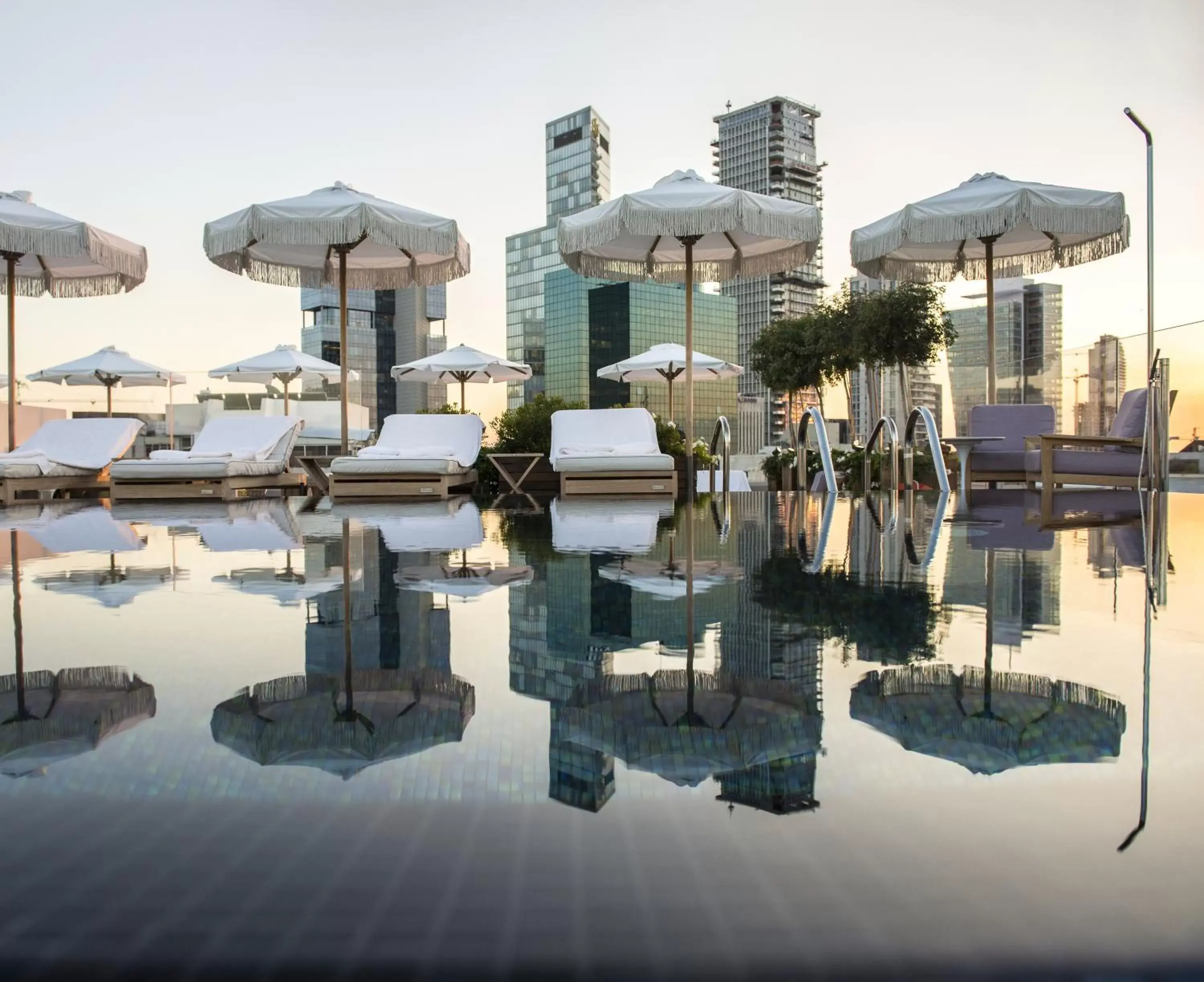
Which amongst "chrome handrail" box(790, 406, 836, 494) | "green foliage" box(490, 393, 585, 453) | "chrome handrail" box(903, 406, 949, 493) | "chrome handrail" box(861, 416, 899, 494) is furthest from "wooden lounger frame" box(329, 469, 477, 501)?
"chrome handrail" box(903, 406, 949, 493)

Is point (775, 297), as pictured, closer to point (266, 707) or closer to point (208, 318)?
point (208, 318)

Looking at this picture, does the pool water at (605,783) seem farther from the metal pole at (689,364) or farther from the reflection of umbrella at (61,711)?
the metal pole at (689,364)

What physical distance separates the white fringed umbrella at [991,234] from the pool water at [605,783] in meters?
6.45

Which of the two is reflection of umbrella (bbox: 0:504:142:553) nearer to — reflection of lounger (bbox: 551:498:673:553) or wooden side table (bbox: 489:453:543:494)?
reflection of lounger (bbox: 551:498:673:553)

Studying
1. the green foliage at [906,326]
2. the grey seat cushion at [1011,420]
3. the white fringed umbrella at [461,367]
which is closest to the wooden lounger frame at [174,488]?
the white fringed umbrella at [461,367]

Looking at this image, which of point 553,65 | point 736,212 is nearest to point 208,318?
point 553,65

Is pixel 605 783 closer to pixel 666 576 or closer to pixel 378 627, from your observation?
pixel 378 627

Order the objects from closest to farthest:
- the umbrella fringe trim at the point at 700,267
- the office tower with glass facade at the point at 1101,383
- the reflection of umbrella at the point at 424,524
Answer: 1. the reflection of umbrella at the point at 424,524
2. the umbrella fringe trim at the point at 700,267
3. the office tower with glass facade at the point at 1101,383

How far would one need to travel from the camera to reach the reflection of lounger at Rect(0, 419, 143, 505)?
826 centimetres

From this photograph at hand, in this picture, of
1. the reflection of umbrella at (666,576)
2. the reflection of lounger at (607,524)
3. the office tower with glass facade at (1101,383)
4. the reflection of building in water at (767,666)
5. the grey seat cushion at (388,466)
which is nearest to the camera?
the reflection of building in water at (767,666)

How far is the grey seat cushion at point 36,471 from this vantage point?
777 cm

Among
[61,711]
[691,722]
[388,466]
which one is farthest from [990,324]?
[61,711]

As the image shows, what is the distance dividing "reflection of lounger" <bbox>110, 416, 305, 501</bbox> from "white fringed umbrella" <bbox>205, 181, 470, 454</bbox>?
82 centimetres

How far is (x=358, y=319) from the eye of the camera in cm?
5800
